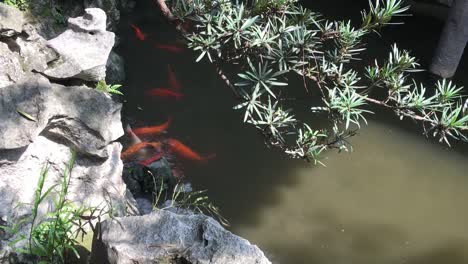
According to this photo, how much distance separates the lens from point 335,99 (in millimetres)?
2686

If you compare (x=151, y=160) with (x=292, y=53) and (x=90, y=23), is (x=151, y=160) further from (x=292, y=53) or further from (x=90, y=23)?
(x=292, y=53)

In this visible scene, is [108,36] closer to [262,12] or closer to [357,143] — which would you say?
[262,12]

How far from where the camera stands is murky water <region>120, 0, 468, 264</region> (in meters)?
4.14

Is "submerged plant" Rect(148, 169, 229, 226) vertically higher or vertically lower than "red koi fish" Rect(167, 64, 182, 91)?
lower

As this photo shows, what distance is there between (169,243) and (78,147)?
1.02 meters

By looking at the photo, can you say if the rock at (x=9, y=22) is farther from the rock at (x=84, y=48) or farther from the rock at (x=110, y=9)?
the rock at (x=110, y=9)

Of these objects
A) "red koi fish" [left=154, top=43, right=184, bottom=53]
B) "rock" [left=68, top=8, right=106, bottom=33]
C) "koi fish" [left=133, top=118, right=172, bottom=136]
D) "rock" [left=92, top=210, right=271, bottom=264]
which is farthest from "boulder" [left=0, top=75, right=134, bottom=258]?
"red koi fish" [left=154, top=43, right=184, bottom=53]

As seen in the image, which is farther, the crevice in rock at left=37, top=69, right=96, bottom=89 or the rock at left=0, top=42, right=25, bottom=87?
the crevice in rock at left=37, top=69, right=96, bottom=89

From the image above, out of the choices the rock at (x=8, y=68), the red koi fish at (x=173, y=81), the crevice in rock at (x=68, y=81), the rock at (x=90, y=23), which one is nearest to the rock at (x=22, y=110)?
the rock at (x=8, y=68)

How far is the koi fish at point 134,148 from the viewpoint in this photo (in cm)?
448

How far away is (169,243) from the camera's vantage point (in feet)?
7.18

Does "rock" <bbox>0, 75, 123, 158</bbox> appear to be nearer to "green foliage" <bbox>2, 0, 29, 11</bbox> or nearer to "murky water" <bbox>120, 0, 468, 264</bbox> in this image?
"murky water" <bbox>120, 0, 468, 264</bbox>

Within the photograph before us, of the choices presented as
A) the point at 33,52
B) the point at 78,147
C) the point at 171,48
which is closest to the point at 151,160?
the point at 78,147

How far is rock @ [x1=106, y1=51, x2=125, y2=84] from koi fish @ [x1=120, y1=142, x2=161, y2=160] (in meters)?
0.85
